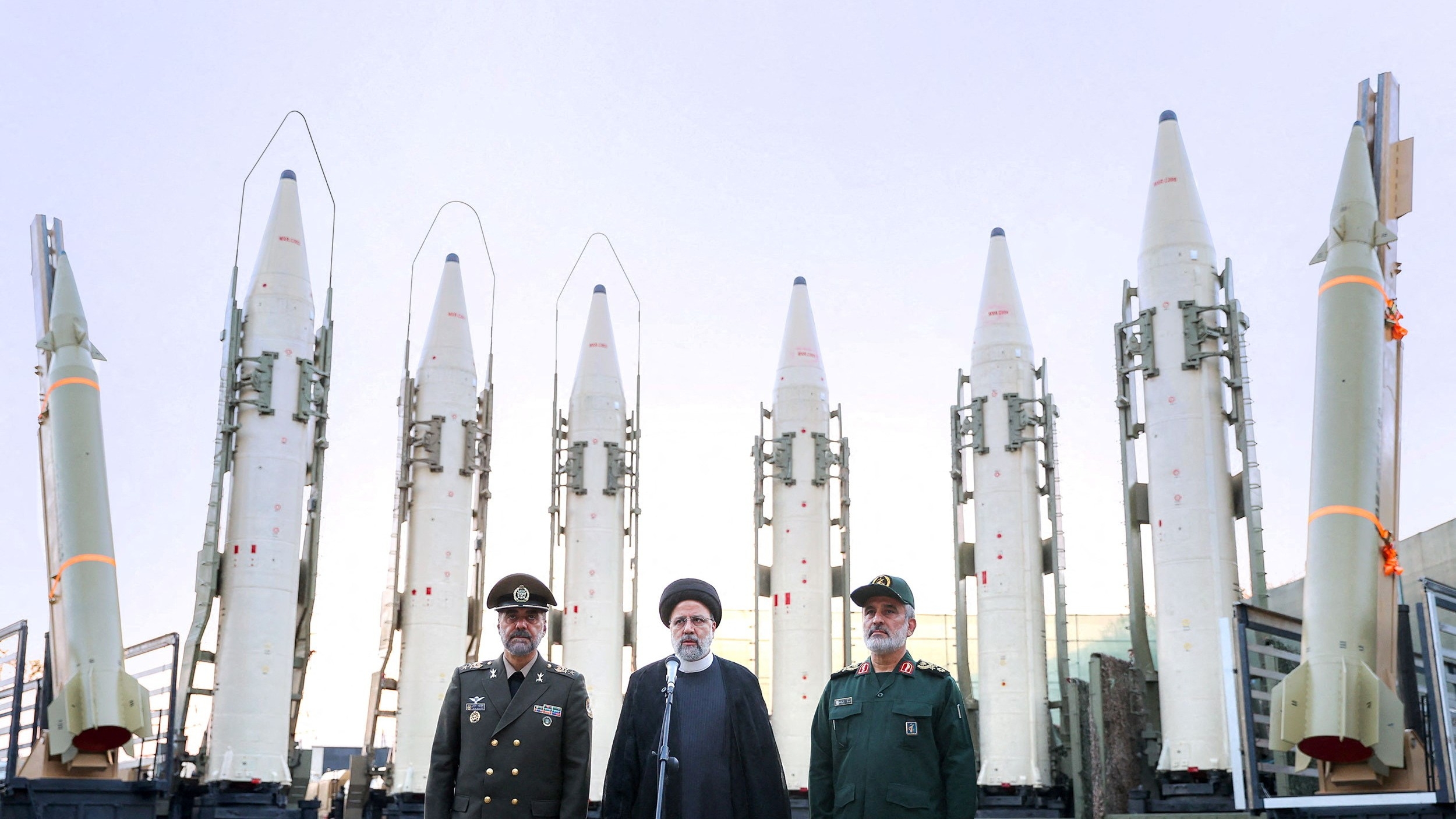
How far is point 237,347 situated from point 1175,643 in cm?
1394

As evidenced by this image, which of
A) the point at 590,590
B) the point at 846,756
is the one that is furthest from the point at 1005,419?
the point at 846,756

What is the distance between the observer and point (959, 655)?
22.4 meters

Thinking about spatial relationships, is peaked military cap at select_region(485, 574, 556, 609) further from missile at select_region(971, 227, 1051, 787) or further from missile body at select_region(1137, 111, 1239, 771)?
missile at select_region(971, 227, 1051, 787)

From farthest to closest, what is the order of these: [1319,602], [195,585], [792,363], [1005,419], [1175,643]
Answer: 1. [792,363]
2. [1005,419]
3. [195,585]
4. [1175,643]
5. [1319,602]

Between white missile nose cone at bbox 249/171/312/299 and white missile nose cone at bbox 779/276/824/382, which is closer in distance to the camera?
white missile nose cone at bbox 249/171/312/299

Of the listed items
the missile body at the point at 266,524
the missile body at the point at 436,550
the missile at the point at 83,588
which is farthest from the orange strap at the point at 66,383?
the missile body at the point at 436,550

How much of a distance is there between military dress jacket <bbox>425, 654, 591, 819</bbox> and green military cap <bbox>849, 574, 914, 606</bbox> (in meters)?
1.26

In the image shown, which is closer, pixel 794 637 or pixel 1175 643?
pixel 1175 643

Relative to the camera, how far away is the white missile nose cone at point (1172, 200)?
762 inches

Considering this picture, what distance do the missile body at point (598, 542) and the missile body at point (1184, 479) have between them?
9.55m

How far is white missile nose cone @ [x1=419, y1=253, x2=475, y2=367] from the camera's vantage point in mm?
23953

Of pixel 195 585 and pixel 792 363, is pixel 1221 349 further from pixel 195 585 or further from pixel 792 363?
pixel 195 585

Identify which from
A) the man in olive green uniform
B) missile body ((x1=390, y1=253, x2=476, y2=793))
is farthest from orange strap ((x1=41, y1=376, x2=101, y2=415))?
the man in olive green uniform

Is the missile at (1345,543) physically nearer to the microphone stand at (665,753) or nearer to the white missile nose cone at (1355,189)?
the white missile nose cone at (1355,189)
